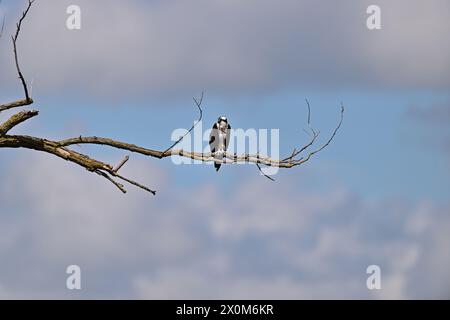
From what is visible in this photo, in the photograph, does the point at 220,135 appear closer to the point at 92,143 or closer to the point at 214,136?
the point at 214,136

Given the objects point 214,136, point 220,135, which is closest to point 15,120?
point 220,135

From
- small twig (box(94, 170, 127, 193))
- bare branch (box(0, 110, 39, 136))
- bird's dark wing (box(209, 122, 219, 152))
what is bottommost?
small twig (box(94, 170, 127, 193))

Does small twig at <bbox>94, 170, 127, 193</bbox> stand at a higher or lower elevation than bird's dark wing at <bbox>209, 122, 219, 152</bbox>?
lower

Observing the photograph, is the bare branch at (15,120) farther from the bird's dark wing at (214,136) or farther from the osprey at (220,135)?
the bird's dark wing at (214,136)

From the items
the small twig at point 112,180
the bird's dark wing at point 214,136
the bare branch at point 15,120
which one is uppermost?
the bird's dark wing at point 214,136

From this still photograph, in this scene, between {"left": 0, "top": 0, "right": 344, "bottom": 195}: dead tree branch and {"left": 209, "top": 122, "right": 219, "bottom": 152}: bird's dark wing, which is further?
{"left": 209, "top": 122, "right": 219, "bottom": 152}: bird's dark wing

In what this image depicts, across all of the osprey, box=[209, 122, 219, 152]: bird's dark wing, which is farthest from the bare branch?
box=[209, 122, 219, 152]: bird's dark wing

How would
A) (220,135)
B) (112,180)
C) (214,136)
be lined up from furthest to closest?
(214,136)
(220,135)
(112,180)

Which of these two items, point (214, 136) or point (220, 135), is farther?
point (214, 136)

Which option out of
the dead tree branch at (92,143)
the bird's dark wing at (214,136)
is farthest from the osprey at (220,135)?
the dead tree branch at (92,143)

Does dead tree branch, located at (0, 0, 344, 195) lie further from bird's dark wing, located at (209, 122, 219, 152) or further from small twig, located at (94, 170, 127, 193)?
bird's dark wing, located at (209, 122, 219, 152)
